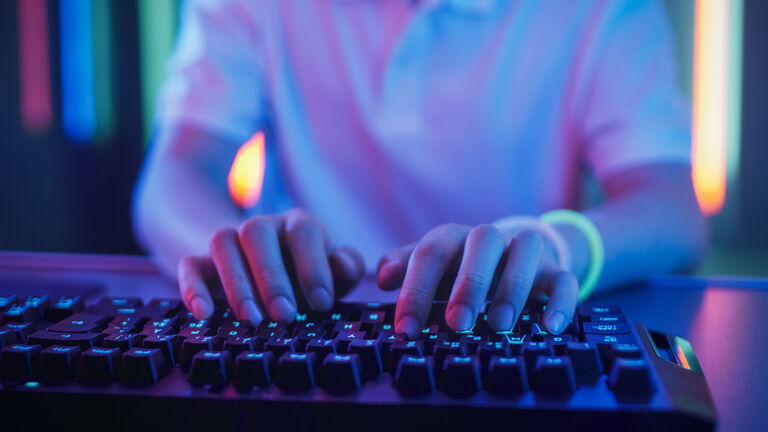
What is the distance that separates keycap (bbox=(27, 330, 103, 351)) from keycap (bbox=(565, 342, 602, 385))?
12.1 inches

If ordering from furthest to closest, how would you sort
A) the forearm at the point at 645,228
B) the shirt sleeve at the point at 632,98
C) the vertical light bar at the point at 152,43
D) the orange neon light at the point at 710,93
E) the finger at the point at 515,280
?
the orange neon light at the point at 710,93 < the vertical light bar at the point at 152,43 < the shirt sleeve at the point at 632,98 < the forearm at the point at 645,228 < the finger at the point at 515,280

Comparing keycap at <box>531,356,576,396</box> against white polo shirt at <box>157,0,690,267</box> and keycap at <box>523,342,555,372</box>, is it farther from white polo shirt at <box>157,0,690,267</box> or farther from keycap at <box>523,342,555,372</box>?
white polo shirt at <box>157,0,690,267</box>

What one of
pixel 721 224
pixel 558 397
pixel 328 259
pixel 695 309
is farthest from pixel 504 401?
pixel 721 224

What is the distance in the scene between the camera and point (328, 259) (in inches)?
22.4

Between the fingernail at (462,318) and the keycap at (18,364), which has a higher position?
the keycap at (18,364)

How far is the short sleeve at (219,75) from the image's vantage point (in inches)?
42.0

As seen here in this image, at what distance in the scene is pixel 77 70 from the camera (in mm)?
2539

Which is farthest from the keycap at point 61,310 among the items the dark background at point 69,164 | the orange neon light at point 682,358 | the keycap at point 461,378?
the dark background at point 69,164

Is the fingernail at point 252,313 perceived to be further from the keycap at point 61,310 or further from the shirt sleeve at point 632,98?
the shirt sleeve at point 632,98

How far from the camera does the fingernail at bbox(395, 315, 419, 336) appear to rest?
42 cm

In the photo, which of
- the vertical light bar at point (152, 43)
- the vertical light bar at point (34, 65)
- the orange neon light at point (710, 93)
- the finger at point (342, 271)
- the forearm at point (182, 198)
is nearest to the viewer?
the finger at point (342, 271)

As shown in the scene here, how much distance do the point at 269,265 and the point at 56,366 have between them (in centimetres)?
18

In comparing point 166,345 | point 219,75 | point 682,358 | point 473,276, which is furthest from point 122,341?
point 219,75

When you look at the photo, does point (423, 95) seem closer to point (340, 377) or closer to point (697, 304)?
point (697, 304)
